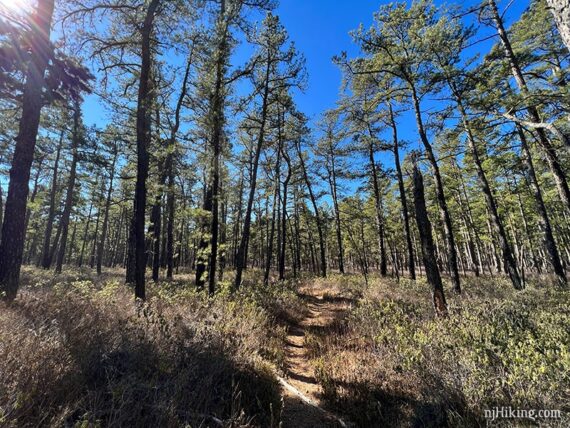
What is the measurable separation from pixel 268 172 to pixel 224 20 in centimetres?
1129

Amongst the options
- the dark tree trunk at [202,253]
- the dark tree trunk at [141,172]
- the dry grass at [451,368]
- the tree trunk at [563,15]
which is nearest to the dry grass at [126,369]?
the dry grass at [451,368]

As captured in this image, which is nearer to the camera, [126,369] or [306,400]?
[126,369]

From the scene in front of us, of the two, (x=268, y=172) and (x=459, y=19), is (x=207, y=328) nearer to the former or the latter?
(x=459, y=19)

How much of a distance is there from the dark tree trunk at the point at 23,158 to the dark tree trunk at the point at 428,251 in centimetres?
1013

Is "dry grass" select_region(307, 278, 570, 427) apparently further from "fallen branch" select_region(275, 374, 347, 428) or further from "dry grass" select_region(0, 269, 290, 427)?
"dry grass" select_region(0, 269, 290, 427)

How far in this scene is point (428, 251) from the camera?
291 inches

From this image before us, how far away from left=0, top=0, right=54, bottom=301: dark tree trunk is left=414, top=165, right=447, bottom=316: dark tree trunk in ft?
33.2

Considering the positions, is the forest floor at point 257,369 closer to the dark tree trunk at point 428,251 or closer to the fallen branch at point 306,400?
the fallen branch at point 306,400

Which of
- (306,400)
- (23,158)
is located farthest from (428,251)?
(23,158)

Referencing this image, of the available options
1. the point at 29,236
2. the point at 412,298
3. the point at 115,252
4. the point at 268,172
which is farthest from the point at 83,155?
the point at 29,236

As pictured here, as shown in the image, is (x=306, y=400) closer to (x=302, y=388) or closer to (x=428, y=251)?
(x=302, y=388)

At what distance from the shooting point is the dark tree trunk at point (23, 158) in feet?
20.0

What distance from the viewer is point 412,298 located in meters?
9.66

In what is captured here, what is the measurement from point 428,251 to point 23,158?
11.0m
